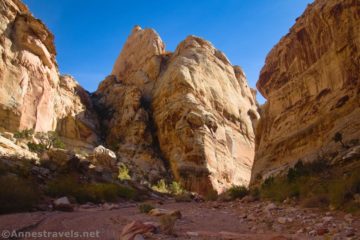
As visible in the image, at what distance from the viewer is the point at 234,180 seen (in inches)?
1507

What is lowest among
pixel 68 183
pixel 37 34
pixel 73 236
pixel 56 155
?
pixel 73 236

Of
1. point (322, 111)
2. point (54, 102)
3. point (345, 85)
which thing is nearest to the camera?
point (345, 85)

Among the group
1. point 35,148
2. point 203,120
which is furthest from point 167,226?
point 203,120

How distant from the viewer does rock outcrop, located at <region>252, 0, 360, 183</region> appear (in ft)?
49.6

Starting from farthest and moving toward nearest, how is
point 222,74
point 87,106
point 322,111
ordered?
point 222,74 < point 87,106 < point 322,111

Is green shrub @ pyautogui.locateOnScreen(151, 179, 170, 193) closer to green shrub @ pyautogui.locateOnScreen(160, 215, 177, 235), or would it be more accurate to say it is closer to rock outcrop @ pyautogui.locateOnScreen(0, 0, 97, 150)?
rock outcrop @ pyautogui.locateOnScreen(0, 0, 97, 150)

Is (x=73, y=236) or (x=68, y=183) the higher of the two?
(x=68, y=183)

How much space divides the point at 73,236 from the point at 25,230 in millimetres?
888

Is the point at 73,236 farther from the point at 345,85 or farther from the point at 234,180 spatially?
the point at 234,180

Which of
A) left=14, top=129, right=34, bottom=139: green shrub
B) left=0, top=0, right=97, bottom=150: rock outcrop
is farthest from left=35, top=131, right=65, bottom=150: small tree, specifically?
left=14, top=129, right=34, bottom=139: green shrub

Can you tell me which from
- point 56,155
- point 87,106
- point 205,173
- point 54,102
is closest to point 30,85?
point 54,102

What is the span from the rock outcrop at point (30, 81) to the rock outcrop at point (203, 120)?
11.4 m

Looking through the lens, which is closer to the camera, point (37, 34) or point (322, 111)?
point (322, 111)

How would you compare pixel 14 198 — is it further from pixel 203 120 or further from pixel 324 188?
pixel 203 120
